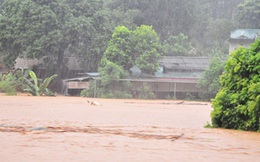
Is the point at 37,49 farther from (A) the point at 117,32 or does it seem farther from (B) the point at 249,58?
(B) the point at 249,58

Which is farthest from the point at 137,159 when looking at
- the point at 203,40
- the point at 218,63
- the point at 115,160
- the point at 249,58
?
the point at 203,40

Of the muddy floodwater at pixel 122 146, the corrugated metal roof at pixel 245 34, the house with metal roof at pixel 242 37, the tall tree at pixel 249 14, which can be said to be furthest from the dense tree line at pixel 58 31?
the muddy floodwater at pixel 122 146

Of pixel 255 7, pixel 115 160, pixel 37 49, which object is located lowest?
pixel 115 160

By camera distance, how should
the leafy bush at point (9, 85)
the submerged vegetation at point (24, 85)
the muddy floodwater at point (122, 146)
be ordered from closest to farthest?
the muddy floodwater at point (122, 146) < the submerged vegetation at point (24, 85) < the leafy bush at point (9, 85)

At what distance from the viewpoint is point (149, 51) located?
29703mm

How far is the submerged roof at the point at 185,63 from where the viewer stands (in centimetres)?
3316

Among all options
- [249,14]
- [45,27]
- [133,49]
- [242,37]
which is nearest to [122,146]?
[133,49]

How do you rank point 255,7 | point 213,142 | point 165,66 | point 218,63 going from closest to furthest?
point 213,142
point 218,63
point 165,66
point 255,7

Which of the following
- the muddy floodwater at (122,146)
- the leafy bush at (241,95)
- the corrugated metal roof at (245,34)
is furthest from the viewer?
the corrugated metal roof at (245,34)

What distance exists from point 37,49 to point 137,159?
25.4 meters

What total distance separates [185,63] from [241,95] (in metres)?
25.2

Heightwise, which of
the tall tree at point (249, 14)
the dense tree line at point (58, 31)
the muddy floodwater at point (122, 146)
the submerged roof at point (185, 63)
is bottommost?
the muddy floodwater at point (122, 146)

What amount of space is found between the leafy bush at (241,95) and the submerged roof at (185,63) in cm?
2413

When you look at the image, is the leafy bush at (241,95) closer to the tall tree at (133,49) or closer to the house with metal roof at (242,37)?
the tall tree at (133,49)
